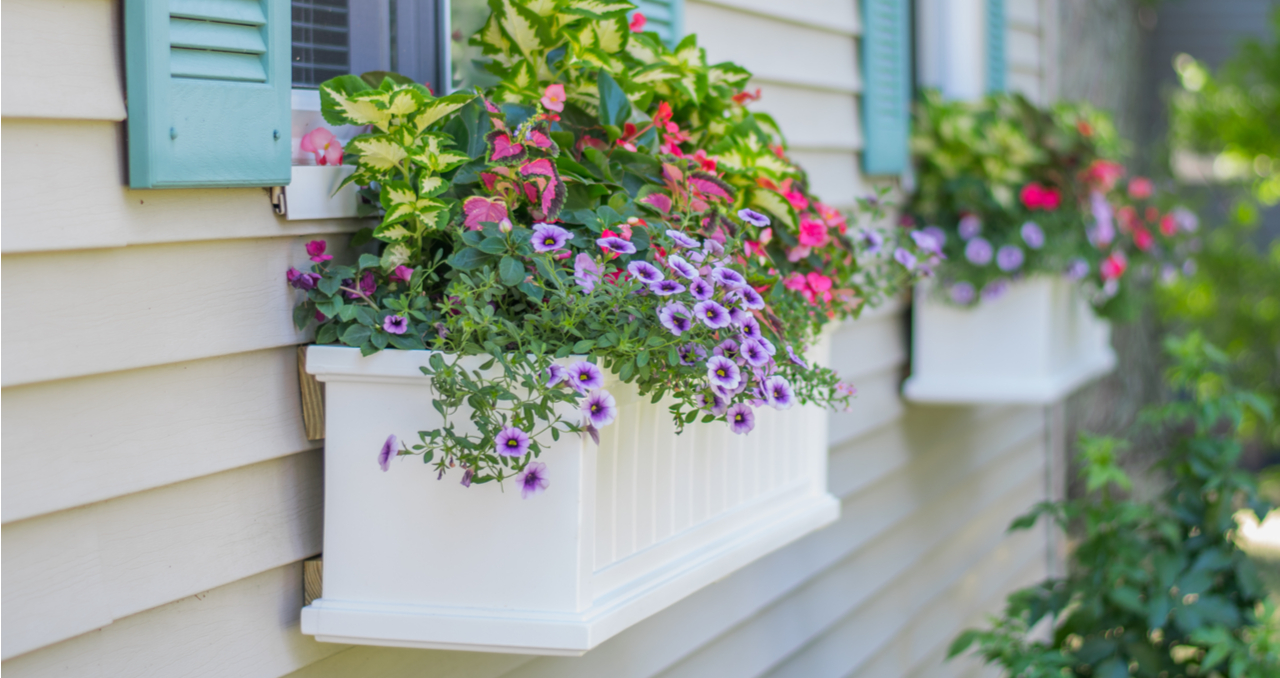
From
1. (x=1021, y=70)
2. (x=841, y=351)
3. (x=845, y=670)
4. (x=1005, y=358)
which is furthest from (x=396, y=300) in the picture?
(x=1021, y=70)

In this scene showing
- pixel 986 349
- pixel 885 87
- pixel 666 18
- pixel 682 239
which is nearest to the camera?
pixel 682 239

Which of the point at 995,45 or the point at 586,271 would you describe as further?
the point at 995,45

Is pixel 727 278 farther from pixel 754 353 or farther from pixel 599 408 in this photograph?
pixel 599 408

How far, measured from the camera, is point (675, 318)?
1.08 metres

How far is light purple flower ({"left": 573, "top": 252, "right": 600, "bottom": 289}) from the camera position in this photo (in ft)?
3.62

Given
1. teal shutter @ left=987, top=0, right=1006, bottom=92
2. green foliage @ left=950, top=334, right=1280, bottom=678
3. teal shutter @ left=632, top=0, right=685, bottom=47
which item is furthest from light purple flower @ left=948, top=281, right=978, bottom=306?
teal shutter @ left=632, top=0, right=685, bottom=47

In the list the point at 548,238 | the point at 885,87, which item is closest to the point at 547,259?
the point at 548,238

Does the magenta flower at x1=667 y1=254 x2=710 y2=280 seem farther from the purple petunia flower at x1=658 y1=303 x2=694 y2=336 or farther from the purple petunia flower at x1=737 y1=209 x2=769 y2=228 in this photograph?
the purple petunia flower at x1=737 y1=209 x2=769 y2=228

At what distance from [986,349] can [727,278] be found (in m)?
1.77

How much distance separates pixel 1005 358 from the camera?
8.87 feet

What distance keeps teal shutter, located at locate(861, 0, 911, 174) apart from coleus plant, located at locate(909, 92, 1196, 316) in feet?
0.36

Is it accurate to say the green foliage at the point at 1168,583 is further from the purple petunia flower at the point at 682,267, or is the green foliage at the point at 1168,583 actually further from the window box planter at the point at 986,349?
the purple petunia flower at the point at 682,267

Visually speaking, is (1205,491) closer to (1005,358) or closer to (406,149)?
(1005,358)

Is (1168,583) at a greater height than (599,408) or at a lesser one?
lesser
